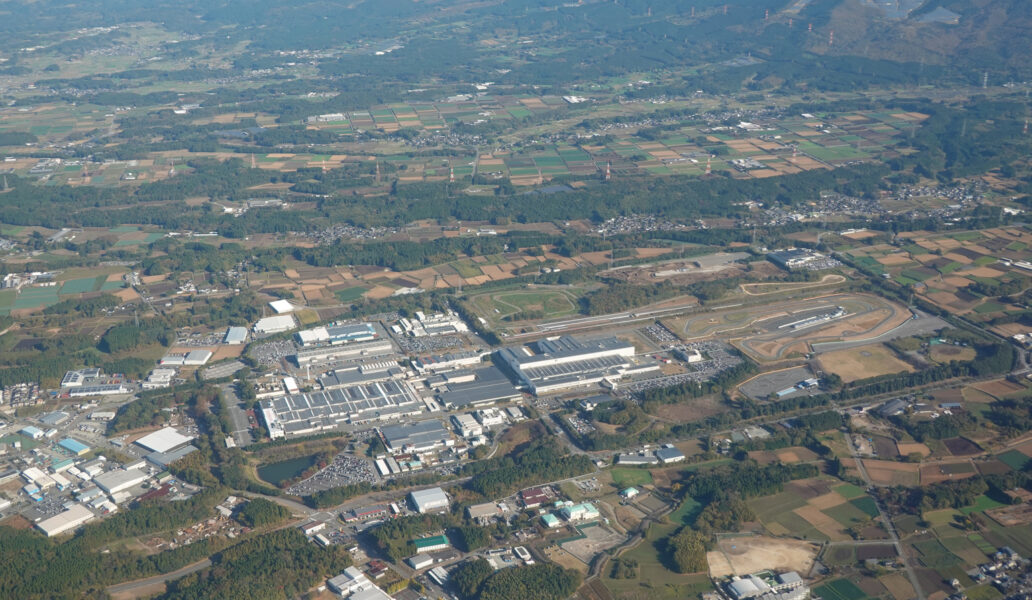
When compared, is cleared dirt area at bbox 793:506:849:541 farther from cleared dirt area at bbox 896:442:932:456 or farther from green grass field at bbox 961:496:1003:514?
cleared dirt area at bbox 896:442:932:456

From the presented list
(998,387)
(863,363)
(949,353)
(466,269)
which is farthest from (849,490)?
(466,269)

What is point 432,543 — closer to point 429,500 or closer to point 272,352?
point 429,500

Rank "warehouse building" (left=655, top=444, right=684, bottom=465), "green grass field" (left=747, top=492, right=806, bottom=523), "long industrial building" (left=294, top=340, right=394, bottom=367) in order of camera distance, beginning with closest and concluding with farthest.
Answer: "green grass field" (left=747, top=492, right=806, bottom=523) → "warehouse building" (left=655, top=444, right=684, bottom=465) → "long industrial building" (left=294, top=340, right=394, bottom=367)

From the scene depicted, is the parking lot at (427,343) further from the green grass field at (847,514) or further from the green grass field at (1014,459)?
the green grass field at (1014,459)

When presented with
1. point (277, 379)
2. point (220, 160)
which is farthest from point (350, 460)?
point (220, 160)

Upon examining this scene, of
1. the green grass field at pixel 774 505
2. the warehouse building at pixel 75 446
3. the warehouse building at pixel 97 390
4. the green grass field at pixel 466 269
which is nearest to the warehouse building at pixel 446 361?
the green grass field at pixel 466 269

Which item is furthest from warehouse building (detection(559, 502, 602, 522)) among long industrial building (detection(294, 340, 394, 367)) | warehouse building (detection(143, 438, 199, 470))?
long industrial building (detection(294, 340, 394, 367))

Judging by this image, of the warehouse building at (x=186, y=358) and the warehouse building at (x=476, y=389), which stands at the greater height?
the warehouse building at (x=476, y=389)
